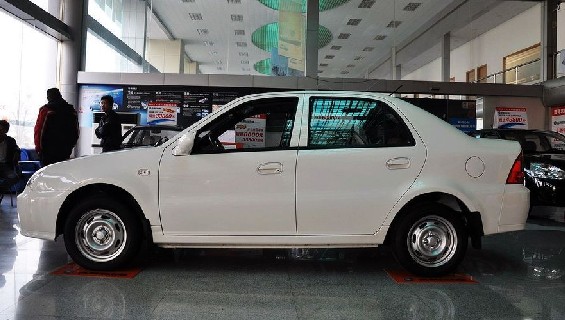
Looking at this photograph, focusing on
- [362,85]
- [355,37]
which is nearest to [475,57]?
[355,37]

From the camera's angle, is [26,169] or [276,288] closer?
[276,288]

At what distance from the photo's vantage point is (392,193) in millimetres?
3828

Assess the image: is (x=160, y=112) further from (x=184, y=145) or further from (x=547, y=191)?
(x=547, y=191)

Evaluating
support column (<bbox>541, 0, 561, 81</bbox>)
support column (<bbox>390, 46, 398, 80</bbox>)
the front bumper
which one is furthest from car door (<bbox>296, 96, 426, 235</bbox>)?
support column (<bbox>541, 0, 561, 81</bbox>)

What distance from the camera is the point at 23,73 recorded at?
34.7ft

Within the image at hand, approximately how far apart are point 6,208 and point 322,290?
260 inches

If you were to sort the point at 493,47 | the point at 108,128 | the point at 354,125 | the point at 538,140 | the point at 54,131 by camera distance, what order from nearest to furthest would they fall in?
1. the point at 354,125
2. the point at 54,131
3. the point at 108,128
4. the point at 538,140
5. the point at 493,47

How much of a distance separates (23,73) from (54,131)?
5.74m

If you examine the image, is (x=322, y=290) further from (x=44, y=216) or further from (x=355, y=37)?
(x=355, y=37)

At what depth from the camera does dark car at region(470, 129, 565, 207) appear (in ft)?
23.2

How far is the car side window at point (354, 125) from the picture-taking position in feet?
12.9

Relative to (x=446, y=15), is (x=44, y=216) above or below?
below

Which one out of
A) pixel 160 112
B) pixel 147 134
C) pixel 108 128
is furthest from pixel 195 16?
pixel 108 128

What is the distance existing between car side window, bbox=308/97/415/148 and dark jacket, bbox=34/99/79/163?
3573 mm
